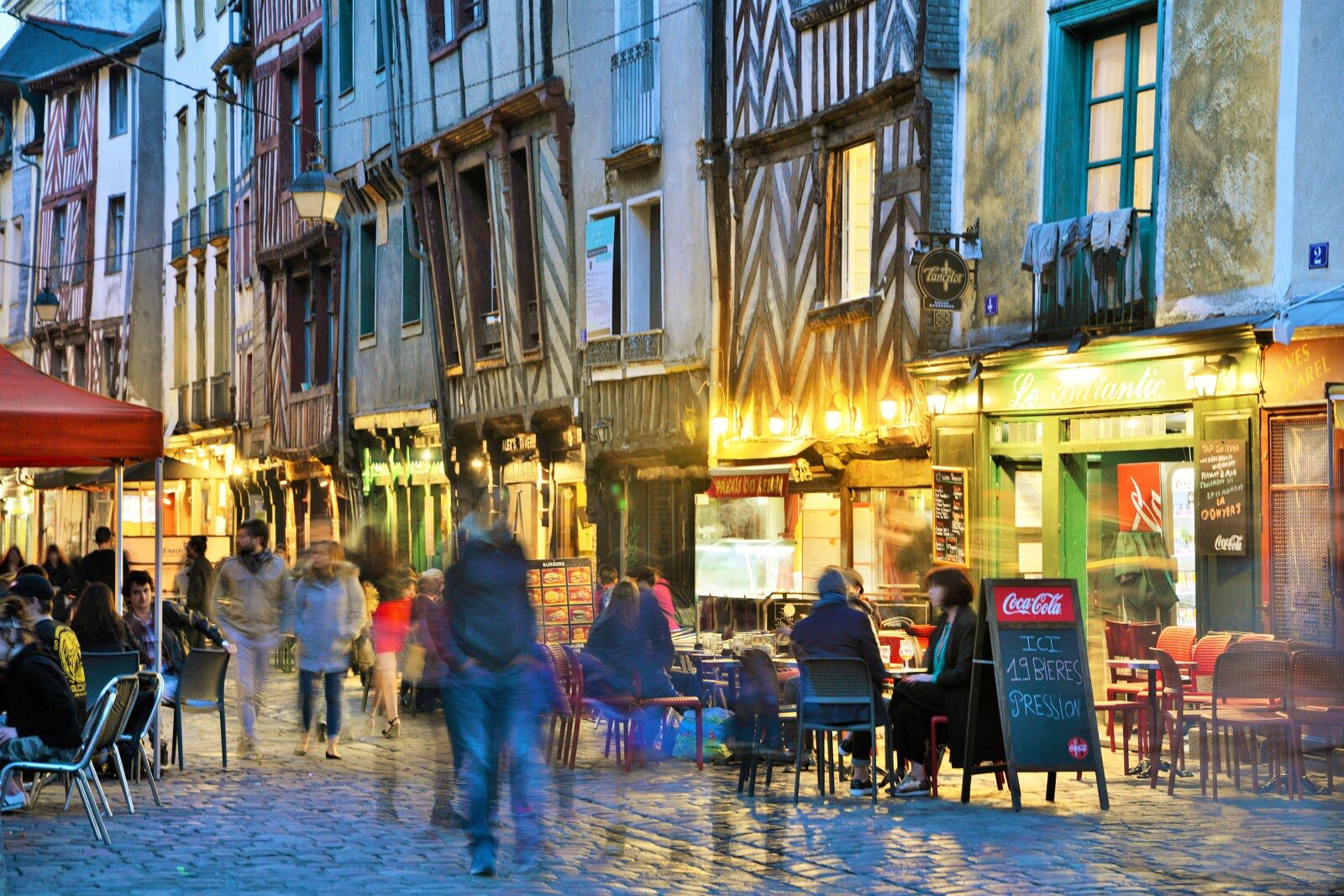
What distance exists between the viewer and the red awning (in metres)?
10.9

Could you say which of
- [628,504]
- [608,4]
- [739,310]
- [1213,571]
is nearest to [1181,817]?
[1213,571]

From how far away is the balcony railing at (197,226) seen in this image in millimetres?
35969

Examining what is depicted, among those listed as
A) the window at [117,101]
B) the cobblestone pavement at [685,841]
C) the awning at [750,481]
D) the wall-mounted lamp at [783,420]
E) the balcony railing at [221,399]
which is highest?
the window at [117,101]

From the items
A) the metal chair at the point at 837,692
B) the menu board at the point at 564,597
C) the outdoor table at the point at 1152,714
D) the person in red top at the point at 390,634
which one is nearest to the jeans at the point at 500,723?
the metal chair at the point at 837,692

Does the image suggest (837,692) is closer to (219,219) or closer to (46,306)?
(46,306)

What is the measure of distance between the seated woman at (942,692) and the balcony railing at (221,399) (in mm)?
24966

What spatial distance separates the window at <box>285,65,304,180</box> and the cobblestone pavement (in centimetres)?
1933

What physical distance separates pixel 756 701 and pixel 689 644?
388 centimetres

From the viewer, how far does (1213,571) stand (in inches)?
511

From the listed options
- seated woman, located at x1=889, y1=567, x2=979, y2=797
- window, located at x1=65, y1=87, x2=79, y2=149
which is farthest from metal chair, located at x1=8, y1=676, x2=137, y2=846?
window, located at x1=65, y1=87, x2=79, y2=149

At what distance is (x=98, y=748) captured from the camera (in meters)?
9.21

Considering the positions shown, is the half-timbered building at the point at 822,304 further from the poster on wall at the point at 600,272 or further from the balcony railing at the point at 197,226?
the balcony railing at the point at 197,226

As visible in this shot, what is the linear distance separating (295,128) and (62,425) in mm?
19701

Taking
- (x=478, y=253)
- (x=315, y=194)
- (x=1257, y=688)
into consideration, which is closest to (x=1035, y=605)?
(x=1257, y=688)
